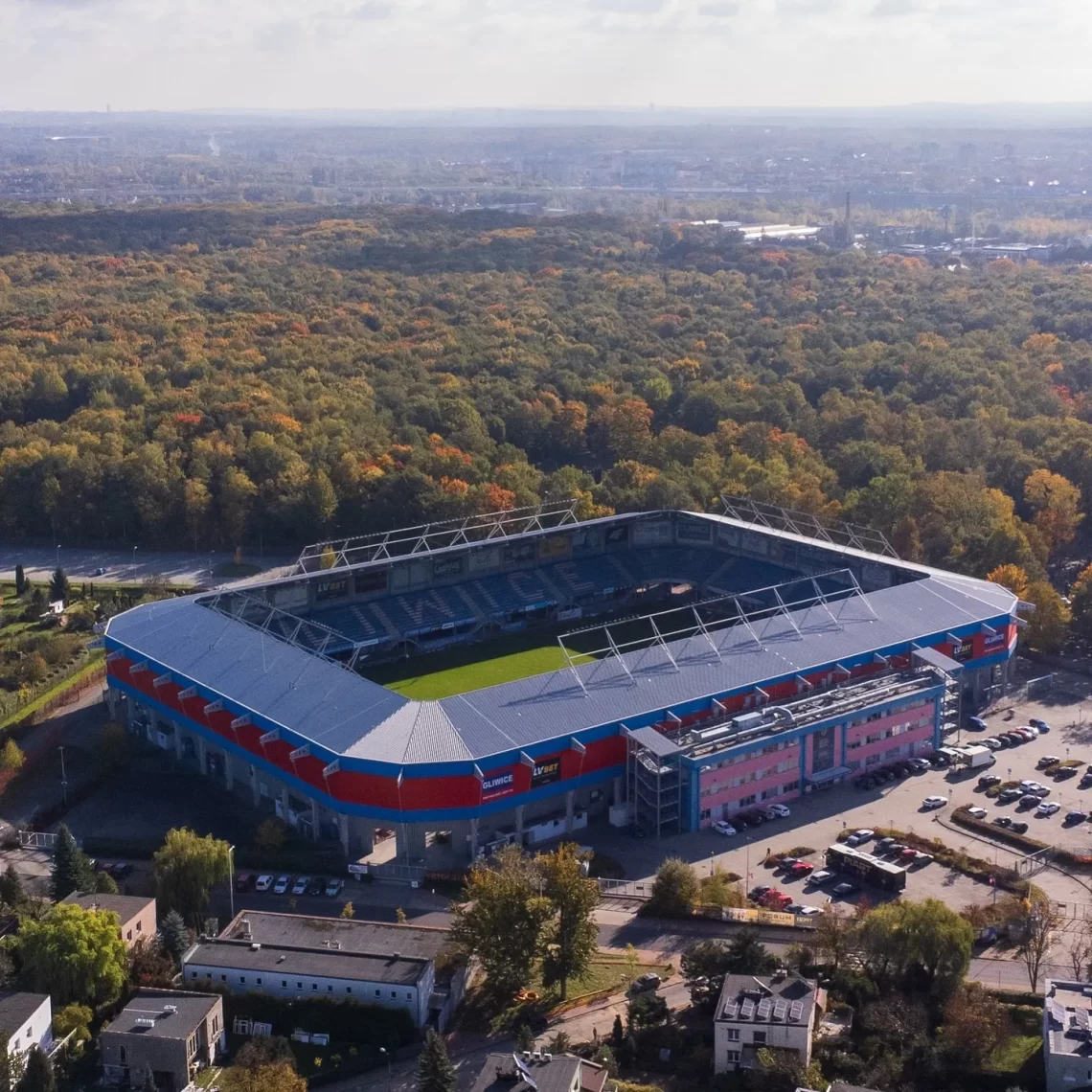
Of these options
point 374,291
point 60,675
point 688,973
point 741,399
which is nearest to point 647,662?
point 688,973

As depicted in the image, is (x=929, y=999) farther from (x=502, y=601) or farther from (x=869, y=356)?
(x=869, y=356)

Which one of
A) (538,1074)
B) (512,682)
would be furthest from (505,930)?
(512,682)

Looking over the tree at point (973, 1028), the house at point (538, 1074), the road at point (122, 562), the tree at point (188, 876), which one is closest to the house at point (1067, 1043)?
the tree at point (973, 1028)

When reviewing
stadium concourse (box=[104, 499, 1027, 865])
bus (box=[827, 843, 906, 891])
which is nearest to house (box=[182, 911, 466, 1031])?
stadium concourse (box=[104, 499, 1027, 865])

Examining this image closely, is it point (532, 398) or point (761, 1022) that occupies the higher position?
point (532, 398)

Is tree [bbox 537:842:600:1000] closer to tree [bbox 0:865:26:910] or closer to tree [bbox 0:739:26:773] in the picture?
tree [bbox 0:865:26:910]

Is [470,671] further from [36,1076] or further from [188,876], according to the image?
[36,1076]

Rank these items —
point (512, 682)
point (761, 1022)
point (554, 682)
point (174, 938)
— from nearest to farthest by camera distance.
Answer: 1. point (761, 1022)
2. point (174, 938)
3. point (554, 682)
4. point (512, 682)
